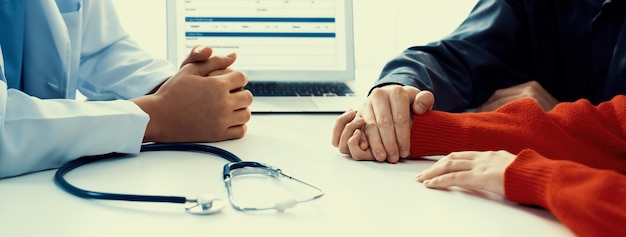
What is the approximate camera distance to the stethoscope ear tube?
649 mm

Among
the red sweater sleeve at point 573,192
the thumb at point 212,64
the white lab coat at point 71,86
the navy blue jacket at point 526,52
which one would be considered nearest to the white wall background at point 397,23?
the navy blue jacket at point 526,52

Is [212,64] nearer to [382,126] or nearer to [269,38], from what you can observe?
[382,126]

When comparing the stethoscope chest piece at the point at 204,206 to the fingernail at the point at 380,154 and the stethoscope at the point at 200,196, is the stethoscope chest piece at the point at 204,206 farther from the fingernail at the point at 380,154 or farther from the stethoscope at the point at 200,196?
the fingernail at the point at 380,154

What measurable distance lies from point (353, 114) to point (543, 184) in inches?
14.6

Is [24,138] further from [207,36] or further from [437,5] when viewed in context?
[437,5]

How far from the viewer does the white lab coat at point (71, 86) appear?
31.9 inches

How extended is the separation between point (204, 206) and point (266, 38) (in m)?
1.06

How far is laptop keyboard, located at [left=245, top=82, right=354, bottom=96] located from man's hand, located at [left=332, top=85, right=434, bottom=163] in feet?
1.88

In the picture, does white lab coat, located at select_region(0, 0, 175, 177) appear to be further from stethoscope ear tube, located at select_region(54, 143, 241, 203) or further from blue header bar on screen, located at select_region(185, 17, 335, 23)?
blue header bar on screen, located at select_region(185, 17, 335, 23)

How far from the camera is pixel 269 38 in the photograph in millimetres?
1643

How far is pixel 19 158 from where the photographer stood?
787 mm

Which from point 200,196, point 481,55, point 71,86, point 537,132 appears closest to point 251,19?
point 71,86

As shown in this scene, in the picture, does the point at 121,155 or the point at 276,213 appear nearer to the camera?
the point at 276,213

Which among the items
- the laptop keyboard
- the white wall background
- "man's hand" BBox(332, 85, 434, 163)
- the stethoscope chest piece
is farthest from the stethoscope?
the white wall background
